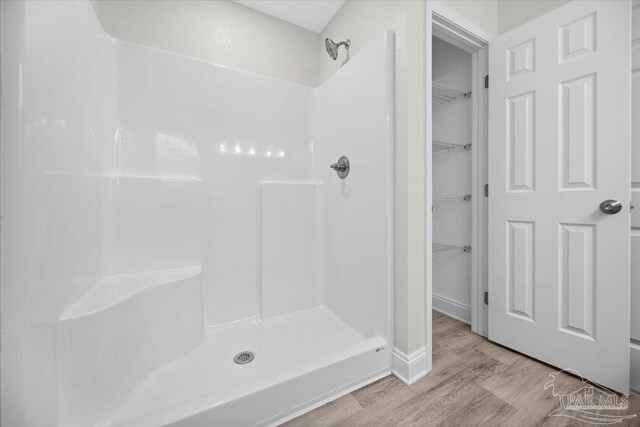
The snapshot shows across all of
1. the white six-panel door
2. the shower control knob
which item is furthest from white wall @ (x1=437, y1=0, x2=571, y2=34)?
the shower control knob

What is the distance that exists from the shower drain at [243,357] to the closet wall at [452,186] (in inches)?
56.7

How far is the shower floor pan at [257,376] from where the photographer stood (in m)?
0.89

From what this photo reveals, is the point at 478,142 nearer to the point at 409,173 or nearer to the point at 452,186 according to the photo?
the point at 452,186

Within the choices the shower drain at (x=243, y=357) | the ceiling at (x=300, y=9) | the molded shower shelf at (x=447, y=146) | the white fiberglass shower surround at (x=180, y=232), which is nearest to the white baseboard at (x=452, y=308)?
the white fiberglass shower surround at (x=180, y=232)

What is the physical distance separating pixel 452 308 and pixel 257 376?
1.56m

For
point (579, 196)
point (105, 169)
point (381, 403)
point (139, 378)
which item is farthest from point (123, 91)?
point (579, 196)

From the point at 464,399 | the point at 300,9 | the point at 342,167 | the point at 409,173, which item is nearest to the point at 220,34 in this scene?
the point at 300,9

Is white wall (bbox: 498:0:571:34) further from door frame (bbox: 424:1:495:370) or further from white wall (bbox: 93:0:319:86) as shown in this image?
white wall (bbox: 93:0:319:86)

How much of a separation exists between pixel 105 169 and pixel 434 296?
2.44 m

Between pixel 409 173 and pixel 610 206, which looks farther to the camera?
pixel 409 173

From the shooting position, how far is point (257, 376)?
3.86ft

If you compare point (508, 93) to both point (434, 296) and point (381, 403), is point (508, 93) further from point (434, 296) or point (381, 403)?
point (381, 403)

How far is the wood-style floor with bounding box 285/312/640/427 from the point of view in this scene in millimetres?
987

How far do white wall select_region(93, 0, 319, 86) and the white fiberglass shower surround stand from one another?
0.15 meters
